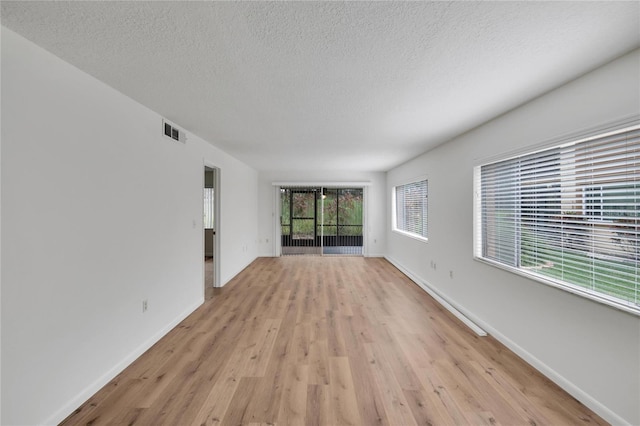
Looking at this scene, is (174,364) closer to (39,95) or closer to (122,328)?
(122,328)

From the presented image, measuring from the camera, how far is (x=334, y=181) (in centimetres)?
657

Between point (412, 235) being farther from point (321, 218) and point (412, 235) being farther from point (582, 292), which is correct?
point (582, 292)

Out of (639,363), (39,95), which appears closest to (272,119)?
(39,95)

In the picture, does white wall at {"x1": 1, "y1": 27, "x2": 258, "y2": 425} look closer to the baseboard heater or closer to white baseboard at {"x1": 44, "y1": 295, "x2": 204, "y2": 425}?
white baseboard at {"x1": 44, "y1": 295, "x2": 204, "y2": 425}

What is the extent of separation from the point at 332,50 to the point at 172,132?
7.01 feet

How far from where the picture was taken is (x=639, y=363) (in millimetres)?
1447

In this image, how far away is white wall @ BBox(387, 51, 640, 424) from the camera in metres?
1.53

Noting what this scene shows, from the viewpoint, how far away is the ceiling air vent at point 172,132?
2.65 metres

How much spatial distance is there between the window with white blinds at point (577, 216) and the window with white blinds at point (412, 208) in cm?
187

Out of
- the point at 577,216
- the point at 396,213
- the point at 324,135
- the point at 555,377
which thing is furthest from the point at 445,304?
the point at 396,213

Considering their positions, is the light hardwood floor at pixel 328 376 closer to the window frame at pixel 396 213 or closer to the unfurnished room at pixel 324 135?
the unfurnished room at pixel 324 135

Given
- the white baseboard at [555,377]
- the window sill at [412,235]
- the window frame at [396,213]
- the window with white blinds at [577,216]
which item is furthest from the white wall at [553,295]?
the window sill at [412,235]

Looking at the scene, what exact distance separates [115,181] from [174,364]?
162 centimetres

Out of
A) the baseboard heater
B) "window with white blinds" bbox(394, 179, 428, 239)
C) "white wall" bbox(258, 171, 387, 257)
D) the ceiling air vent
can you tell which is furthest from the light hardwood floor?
"white wall" bbox(258, 171, 387, 257)
